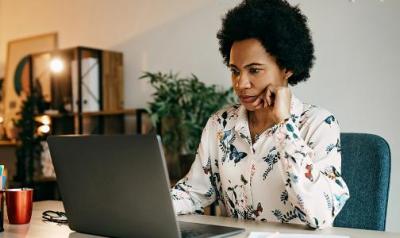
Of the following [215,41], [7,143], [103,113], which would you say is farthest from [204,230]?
[7,143]

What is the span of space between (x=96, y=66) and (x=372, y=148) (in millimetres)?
2290

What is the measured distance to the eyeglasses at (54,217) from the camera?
1.38 meters

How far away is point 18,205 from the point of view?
1330 mm

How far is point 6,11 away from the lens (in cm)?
448

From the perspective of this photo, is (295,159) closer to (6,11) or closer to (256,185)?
(256,185)

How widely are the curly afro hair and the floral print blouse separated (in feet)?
0.48

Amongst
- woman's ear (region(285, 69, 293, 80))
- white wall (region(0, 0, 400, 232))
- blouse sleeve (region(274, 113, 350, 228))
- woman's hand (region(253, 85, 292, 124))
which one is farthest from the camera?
white wall (region(0, 0, 400, 232))

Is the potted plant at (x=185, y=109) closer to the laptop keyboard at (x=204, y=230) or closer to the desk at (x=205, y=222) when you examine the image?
the desk at (x=205, y=222)

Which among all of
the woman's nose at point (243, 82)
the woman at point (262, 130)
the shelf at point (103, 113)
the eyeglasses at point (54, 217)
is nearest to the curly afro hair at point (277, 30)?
the woman at point (262, 130)

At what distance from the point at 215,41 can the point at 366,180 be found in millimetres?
1680

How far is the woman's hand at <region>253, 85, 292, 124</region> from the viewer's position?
136 cm

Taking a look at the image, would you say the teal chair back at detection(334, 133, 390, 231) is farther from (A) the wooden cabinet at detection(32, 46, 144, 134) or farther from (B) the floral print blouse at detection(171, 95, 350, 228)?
(A) the wooden cabinet at detection(32, 46, 144, 134)

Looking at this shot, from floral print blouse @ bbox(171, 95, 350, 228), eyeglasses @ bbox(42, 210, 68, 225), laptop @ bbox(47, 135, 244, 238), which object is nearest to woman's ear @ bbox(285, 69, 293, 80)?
floral print blouse @ bbox(171, 95, 350, 228)

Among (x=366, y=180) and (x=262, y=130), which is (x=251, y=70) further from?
(x=366, y=180)
